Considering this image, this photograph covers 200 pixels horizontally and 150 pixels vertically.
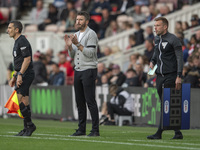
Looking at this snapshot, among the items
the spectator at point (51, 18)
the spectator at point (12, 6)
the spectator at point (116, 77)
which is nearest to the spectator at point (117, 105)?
the spectator at point (116, 77)

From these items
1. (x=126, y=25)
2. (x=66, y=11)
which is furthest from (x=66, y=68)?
(x=66, y=11)

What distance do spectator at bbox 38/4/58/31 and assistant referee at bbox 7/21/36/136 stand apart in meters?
15.5

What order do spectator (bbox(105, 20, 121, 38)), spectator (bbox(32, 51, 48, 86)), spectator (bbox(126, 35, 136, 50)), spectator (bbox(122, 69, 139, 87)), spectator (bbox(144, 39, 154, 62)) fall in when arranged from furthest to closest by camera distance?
spectator (bbox(105, 20, 121, 38)), spectator (bbox(126, 35, 136, 50)), spectator (bbox(32, 51, 48, 86)), spectator (bbox(144, 39, 154, 62)), spectator (bbox(122, 69, 139, 87))

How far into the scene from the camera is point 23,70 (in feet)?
33.6

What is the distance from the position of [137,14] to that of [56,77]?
5.09 m

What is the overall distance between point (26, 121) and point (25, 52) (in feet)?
3.99

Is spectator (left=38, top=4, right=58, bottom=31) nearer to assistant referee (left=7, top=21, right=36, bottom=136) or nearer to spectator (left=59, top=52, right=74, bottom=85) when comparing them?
spectator (left=59, top=52, right=74, bottom=85)

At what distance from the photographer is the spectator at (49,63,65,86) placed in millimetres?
19266

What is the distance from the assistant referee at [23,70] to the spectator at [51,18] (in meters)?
15.5

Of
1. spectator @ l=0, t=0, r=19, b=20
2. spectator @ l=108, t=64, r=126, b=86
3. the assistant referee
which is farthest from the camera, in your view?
spectator @ l=0, t=0, r=19, b=20

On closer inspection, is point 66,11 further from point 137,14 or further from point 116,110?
point 116,110

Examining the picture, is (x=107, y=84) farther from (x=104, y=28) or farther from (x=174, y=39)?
(x=174, y=39)

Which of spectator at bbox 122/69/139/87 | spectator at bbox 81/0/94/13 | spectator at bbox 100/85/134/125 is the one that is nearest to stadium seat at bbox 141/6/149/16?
spectator at bbox 81/0/94/13

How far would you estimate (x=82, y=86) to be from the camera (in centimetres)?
1053
